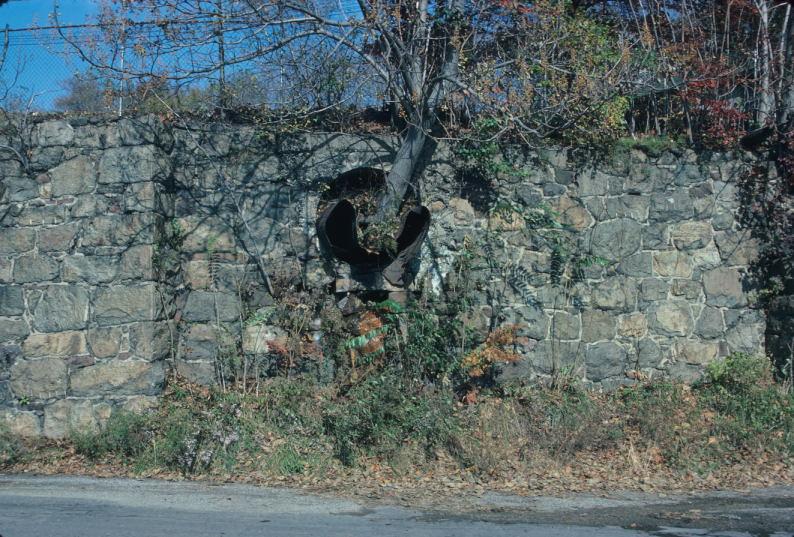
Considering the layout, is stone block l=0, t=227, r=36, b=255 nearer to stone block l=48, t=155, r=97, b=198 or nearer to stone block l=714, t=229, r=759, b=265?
stone block l=48, t=155, r=97, b=198

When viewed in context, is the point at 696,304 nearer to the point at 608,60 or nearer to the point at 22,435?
A: the point at 608,60

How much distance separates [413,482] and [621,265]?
170 inches

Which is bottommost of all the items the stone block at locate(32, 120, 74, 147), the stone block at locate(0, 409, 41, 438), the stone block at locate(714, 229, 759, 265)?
the stone block at locate(0, 409, 41, 438)

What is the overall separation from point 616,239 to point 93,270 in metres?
6.68

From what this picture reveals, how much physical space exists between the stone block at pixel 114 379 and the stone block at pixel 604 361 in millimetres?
5524

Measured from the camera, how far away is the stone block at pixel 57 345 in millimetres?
8320

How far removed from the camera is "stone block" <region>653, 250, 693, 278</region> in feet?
31.4

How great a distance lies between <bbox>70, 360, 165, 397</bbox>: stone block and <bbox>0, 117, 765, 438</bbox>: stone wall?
0.02 m

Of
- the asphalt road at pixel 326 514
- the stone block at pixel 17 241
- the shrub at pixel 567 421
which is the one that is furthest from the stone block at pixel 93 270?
the shrub at pixel 567 421

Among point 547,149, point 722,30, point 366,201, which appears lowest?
point 366,201

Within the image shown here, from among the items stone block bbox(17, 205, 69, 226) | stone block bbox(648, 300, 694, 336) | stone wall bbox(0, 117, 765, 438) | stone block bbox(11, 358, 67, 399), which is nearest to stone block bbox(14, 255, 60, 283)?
stone wall bbox(0, 117, 765, 438)

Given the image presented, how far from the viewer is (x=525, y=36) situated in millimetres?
9742

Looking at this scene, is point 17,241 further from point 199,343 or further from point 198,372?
point 198,372

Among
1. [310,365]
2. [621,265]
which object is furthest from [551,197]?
[310,365]
